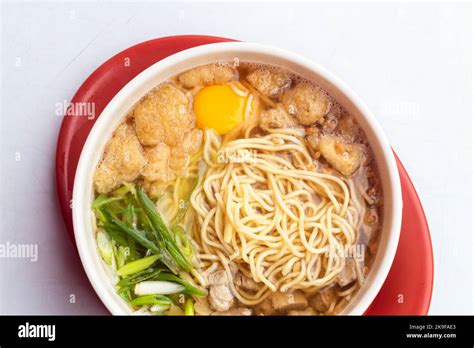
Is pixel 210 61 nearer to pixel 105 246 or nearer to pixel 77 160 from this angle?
pixel 77 160

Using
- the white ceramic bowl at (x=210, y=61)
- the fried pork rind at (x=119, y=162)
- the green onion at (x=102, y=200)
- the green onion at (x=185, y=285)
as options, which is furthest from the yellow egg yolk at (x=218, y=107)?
the green onion at (x=185, y=285)

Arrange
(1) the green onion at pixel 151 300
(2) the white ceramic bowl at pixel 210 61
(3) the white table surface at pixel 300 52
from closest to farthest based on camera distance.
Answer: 1. (2) the white ceramic bowl at pixel 210 61
2. (1) the green onion at pixel 151 300
3. (3) the white table surface at pixel 300 52

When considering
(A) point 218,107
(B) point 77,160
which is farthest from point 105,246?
(A) point 218,107

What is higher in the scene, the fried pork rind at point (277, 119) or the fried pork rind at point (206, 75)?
the fried pork rind at point (206, 75)

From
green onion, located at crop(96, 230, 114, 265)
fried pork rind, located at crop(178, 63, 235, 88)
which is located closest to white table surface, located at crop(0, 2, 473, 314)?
green onion, located at crop(96, 230, 114, 265)

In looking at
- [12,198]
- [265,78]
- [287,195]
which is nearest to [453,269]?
[287,195]

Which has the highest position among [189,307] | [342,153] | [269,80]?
[269,80]

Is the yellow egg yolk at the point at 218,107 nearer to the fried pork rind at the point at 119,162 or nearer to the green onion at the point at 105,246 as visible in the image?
the fried pork rind at the point at 119,162
